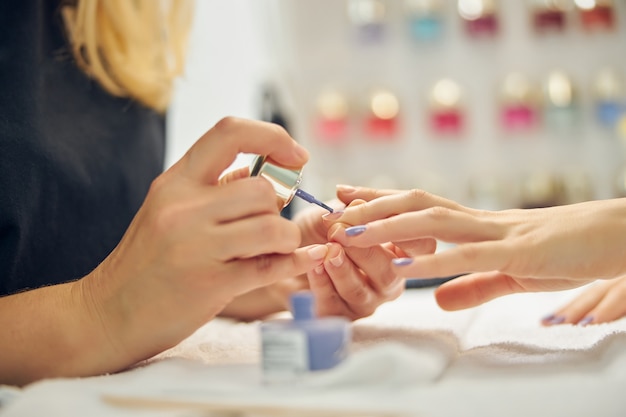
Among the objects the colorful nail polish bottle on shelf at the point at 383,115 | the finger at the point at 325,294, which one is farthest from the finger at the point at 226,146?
the colorful nail polish bottle on shelf at the point at 383,115

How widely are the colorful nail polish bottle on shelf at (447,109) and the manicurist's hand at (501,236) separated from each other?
5.51 feet

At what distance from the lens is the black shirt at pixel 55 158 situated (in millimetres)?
796

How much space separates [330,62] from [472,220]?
1.88 meters

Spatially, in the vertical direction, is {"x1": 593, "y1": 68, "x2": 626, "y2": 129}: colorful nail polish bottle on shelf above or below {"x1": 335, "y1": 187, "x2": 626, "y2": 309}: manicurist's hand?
above

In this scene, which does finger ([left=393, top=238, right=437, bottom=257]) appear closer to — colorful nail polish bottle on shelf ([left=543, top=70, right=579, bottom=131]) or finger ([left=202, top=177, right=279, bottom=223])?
finger ([left=202, top=177, right=279, bottom=223])

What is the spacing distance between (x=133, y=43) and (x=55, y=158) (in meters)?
0.32

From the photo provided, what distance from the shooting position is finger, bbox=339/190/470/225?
65cm

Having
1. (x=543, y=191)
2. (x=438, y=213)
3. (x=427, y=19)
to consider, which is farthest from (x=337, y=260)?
A: (x=427, y=19)

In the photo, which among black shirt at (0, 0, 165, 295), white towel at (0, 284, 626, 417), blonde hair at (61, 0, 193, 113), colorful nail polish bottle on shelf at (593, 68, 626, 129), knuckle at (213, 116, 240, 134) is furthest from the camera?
colorful nail polish bottle on shelf at (593, 68, 626, 129)

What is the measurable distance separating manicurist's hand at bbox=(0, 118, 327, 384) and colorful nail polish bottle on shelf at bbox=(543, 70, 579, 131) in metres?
1.82

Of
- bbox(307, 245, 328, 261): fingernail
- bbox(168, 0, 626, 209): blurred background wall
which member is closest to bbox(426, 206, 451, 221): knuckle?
bbox(307, 245, 328, 261): fingernail

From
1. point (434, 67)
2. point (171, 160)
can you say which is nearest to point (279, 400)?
point (171, 160)

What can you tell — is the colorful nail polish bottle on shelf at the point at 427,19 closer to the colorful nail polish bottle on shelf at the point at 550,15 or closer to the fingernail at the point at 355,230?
the colorful nail polish bottle on shelf at the point at 550,15

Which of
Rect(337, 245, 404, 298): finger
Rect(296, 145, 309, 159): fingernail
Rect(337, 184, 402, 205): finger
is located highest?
Rect(296, 145, 309, 159): fingernail
